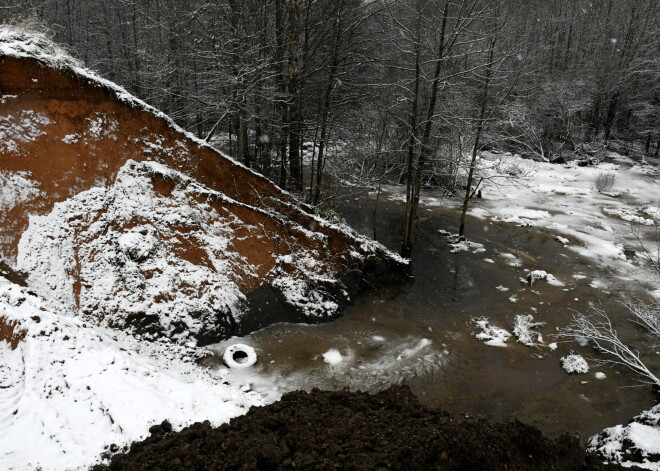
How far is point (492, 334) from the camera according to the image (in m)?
9.01

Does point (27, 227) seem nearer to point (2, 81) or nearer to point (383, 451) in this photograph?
point (2, 81)

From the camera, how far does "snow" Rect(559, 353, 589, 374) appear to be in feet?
26.2

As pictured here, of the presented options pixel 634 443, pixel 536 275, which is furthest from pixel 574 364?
pixel 536 275

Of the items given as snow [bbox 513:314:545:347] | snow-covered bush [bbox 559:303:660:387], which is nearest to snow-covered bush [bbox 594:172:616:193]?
snow-covered bush [bbox 559:303:660:387]

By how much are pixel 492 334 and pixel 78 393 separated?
25.8ft

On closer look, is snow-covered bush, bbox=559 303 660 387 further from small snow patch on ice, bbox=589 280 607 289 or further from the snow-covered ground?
small snow patch on ice, bbox=589 280 607 289

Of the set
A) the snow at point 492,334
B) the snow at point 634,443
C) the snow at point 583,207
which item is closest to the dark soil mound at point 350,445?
the snow at point 634,443

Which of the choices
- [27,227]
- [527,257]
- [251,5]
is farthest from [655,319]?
[251,5]

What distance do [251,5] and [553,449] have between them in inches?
551

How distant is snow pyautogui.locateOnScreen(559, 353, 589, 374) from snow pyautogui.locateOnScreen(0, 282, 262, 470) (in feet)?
19.9

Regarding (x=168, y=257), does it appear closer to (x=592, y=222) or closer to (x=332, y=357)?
(x=332, y=357)

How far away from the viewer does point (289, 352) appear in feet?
25.7

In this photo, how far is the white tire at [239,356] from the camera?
7.30 metres

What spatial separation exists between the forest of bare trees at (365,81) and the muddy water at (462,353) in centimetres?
304
